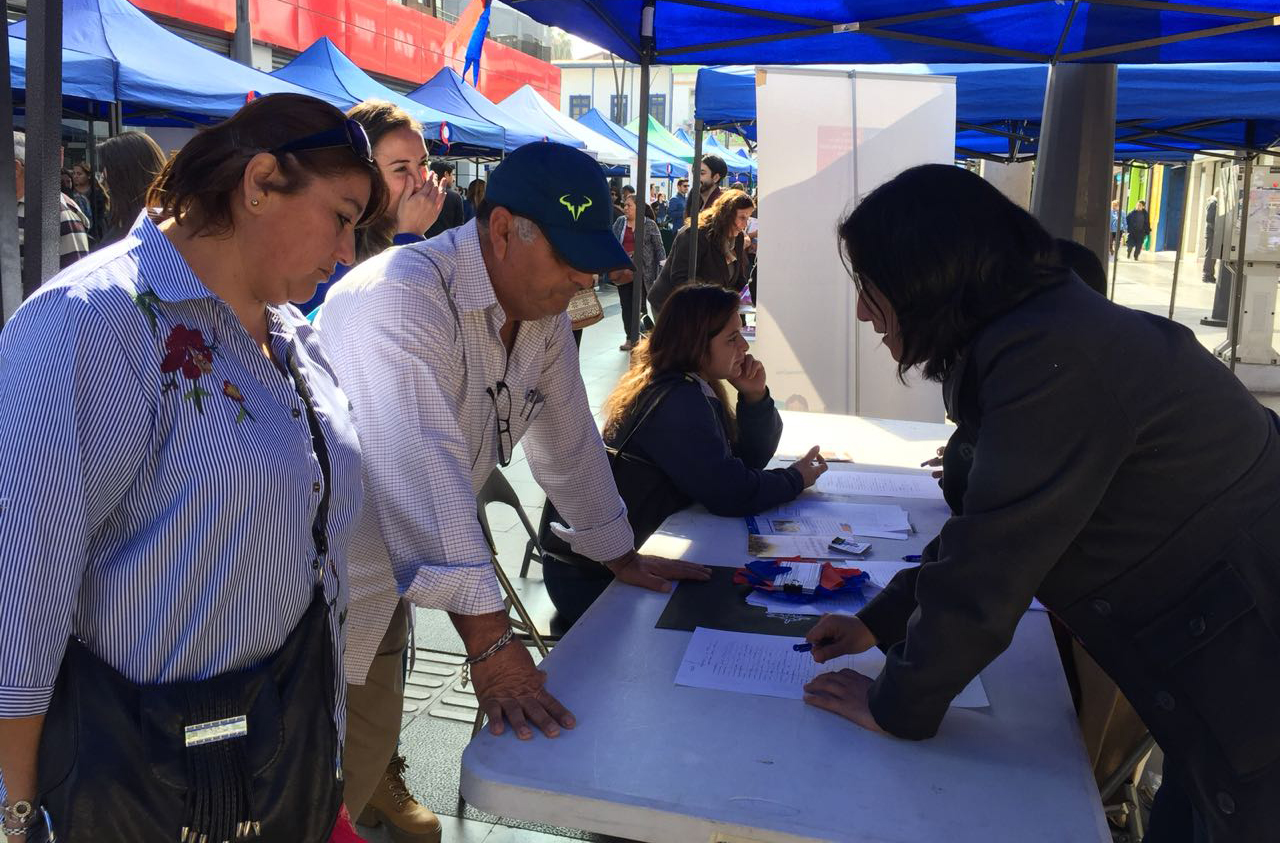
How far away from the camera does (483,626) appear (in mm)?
1542

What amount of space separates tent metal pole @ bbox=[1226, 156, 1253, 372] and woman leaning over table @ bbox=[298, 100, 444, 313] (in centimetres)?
721

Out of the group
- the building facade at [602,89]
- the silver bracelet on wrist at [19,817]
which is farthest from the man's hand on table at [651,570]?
the building facade at [602,89]

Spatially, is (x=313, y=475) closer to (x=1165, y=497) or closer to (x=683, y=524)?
(x=1165, y=497)

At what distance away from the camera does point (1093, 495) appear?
4.09ft

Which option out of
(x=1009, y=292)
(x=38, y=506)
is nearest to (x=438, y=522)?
(x=38, y=506)

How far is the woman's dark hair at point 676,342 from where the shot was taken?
2795 millimetres

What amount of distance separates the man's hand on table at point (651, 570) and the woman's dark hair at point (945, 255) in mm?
828

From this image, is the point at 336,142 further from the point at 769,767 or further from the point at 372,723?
the point at 372,723

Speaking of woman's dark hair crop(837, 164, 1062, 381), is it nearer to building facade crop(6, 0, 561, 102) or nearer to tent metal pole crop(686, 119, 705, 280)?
tent metal pole crop(686, 119, 705, 280)

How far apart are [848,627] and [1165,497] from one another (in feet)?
1.93

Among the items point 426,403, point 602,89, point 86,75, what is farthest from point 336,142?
point 602,89

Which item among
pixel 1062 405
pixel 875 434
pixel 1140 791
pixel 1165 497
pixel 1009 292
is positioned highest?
pixel 1009 292

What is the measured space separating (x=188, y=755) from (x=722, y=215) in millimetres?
7277

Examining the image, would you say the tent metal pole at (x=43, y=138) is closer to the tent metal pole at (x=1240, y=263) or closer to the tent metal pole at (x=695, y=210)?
the tent metal pole at (x=695, y=210)
